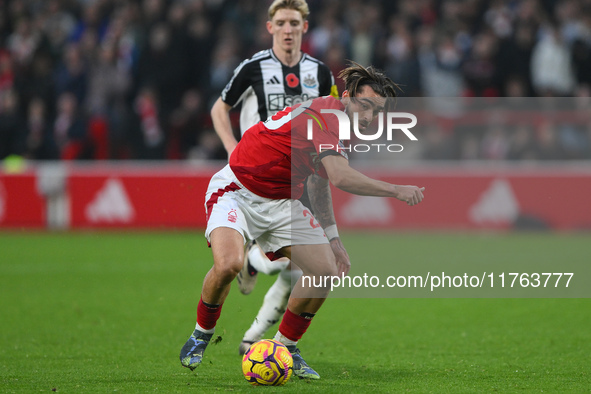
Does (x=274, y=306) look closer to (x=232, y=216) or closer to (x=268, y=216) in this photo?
(x=268, y=216)

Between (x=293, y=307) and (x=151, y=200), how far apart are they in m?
9.27

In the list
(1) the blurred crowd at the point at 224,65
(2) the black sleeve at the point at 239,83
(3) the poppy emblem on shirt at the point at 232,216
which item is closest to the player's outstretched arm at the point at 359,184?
(3) the poppy emblem on shirt at the point at 232,216

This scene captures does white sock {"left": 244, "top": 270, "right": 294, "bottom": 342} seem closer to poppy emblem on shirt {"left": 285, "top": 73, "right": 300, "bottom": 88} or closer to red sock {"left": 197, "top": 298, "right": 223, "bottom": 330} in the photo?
red sock {"left": 197, "top": 298, "right": 223, "bottom": 330}

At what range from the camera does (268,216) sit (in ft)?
17.2

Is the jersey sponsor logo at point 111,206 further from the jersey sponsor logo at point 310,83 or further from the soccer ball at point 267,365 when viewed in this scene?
the soccer ball at point 267,365

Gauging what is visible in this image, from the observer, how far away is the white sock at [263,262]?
240 inches

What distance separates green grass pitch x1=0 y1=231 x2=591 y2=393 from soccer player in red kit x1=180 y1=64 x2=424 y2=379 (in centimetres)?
41

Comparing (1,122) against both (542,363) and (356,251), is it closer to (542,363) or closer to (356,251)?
(356,251)

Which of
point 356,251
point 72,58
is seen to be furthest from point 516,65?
point 72,58

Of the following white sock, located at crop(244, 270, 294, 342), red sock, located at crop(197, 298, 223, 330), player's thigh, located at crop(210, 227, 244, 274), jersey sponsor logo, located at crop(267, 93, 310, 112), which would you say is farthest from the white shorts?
jersey sponsor logo, located at crop(267, 93, 310, 112)

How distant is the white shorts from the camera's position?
5.21 metres

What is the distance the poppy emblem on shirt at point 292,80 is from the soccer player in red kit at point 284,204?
3.13 feet

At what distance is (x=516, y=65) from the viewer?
14102 mm

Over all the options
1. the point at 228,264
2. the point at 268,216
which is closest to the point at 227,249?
the point at 228,264
